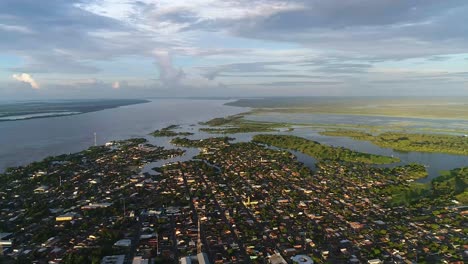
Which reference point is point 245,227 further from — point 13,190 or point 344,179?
point 13,190

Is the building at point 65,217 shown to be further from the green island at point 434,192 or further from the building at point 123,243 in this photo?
the green island at point 434,192

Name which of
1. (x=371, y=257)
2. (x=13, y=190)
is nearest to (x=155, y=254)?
(x=371, y=257)

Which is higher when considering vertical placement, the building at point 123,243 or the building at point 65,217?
the building at point 65,217

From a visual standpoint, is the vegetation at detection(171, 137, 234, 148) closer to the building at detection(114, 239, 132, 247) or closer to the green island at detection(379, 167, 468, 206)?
the green island at detection(379, 167, 468, 206)

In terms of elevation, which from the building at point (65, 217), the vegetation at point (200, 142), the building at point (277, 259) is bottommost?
the building at point (277, 259)

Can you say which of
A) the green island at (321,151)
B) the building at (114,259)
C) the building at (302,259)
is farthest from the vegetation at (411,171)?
the building at (114,259)

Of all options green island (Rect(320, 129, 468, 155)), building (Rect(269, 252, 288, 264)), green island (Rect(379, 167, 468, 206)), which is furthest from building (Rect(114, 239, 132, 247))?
green island (Rect(320, 129, 468, 155))
